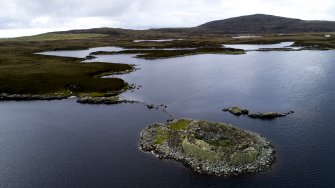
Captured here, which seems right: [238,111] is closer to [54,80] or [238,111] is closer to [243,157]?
[243,157]

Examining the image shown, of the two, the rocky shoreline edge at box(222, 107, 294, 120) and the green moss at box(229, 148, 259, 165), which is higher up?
the rocky shoreline edge at box(222, 107, 294, 120)

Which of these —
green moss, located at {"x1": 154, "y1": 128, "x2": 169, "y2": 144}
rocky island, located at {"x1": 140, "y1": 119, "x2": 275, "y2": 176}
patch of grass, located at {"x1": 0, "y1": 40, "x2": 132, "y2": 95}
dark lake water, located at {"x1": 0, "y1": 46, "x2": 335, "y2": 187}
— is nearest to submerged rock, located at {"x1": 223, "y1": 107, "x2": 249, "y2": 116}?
dark lake water, located at {"x1": 0, "y1": 46, "x2": 335, "y2": 187}

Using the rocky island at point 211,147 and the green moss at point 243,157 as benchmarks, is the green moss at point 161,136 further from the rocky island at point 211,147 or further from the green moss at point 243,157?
the green moss at point 243,157

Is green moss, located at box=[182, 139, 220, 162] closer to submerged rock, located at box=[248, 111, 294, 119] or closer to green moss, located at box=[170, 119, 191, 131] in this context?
green moss, located at box=[170, 119, 191, 131]

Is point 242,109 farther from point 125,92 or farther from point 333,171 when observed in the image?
point 125,92

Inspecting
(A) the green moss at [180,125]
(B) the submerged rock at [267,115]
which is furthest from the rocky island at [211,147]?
(B) the submerged rock at [267,115]

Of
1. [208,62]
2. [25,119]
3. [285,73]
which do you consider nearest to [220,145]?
[25,119]
